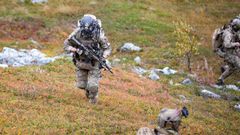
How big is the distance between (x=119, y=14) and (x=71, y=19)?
161 inches

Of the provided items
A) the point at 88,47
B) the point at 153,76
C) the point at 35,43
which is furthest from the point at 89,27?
the point at 35,43

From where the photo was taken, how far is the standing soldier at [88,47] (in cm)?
1487

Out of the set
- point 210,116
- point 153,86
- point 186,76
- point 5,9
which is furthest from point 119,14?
point 210,116

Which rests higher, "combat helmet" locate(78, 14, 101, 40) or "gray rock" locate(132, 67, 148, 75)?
"combat helmet" locate(78, 14, 101, 40)

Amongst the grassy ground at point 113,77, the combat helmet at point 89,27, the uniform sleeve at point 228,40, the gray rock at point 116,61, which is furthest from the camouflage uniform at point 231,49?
the combat helmet at point 89,27

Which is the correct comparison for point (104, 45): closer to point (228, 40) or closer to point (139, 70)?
point (228, 40)

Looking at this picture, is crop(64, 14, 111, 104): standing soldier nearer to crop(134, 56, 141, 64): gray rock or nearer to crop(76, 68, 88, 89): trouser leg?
crop(76, 68, 88, 89): trouser leg

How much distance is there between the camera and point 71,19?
39156 millimetres

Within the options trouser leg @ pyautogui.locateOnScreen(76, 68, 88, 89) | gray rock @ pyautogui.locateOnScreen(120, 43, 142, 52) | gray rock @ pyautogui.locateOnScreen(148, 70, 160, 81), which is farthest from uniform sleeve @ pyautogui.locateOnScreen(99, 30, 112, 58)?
gray rock @ pyautogui.locateOnScreen(120, 43, 142, 52)

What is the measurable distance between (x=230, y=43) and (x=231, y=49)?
66cm

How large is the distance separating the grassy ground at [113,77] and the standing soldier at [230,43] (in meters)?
2.19

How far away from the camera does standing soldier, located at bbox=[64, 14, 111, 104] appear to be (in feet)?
48.8

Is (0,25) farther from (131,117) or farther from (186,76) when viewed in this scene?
(131,117)

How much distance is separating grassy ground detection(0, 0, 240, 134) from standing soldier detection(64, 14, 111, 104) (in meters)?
0.88
